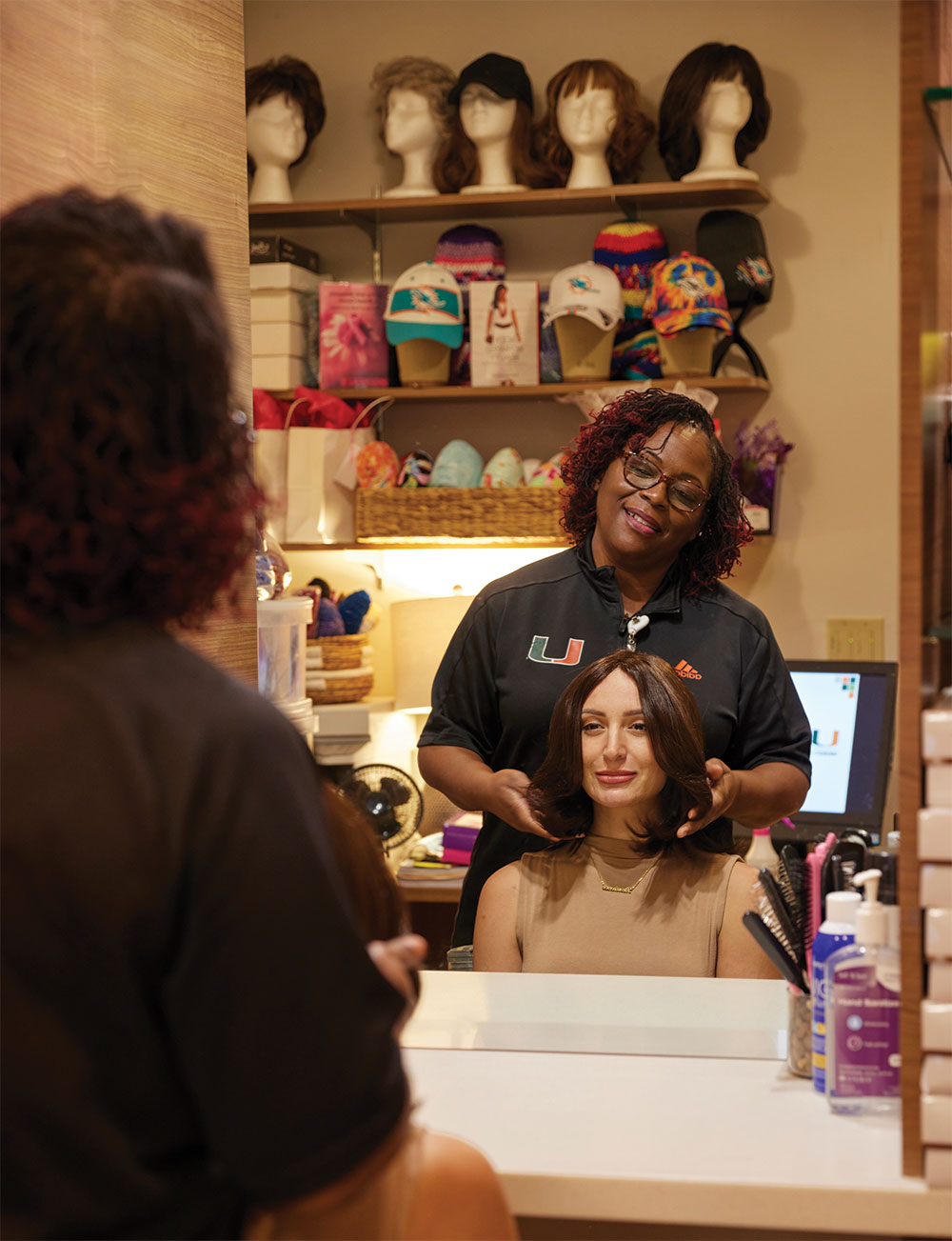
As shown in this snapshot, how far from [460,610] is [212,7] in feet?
4.82

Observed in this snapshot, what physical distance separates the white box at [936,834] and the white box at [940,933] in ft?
0.12

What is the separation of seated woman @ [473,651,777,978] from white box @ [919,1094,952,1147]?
0.55m

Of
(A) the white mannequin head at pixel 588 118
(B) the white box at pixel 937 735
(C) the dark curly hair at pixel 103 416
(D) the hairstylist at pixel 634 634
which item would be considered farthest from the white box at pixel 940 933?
(A) the white mannequin head at pixel 588 118

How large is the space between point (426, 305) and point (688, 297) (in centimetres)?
58

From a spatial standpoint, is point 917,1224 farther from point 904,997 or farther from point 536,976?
point 536,976

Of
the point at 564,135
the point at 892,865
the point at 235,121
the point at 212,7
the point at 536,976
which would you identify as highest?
the point at 564,135

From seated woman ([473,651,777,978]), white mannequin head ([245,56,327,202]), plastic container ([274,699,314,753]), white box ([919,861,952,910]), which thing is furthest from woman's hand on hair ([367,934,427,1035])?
white mannequin head ([245,56,327,202])

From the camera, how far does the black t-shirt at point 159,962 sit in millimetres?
557

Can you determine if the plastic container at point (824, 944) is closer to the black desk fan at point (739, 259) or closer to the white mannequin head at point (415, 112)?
the black desk fan at point (739, 259)

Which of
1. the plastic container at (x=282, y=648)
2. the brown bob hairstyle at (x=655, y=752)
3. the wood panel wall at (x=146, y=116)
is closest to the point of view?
the wood panel wall at (x=146, y=116)

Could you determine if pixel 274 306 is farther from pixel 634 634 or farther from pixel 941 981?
pixel 941 981

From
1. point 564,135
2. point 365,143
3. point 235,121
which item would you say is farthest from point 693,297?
point 235,121

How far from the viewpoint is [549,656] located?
162cm

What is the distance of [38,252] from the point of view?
587 mm
